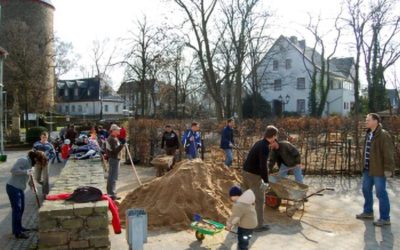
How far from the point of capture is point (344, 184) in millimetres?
13992

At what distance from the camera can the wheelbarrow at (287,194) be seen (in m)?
9.28

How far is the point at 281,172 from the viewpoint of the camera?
35.2ft

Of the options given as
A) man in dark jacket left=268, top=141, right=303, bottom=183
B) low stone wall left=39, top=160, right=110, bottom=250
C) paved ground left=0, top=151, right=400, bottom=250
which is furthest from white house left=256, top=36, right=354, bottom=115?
low stone wall left=39, top=160, right=110, bottom=250

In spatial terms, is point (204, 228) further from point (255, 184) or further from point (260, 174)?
point (260, 174)

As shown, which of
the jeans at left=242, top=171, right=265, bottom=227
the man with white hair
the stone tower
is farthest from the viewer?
the stone tower

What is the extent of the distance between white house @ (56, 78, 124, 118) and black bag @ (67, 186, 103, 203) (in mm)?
80923

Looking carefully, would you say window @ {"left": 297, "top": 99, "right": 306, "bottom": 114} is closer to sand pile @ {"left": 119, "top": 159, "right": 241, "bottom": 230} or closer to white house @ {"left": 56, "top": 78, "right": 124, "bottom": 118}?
white house @ {"left": 56, "top": 78, "right": 124, "bottom": 118}

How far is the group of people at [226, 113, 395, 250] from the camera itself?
6629 millimetres

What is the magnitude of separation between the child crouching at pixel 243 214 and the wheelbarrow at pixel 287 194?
279 cm

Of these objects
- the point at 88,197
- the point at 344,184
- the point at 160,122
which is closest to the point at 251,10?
the point at 160,122

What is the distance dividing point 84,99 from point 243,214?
84.2m

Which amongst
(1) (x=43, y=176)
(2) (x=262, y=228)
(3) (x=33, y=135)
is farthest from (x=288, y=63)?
(2) (x=262, y=228)

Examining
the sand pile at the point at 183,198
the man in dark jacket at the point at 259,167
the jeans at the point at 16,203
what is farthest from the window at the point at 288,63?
the jeans at the point at 16,203

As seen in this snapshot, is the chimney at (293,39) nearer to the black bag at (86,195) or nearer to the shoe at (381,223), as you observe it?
the shoe at (381,223)
